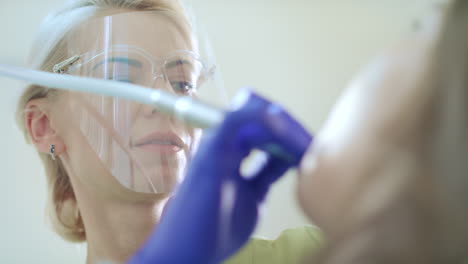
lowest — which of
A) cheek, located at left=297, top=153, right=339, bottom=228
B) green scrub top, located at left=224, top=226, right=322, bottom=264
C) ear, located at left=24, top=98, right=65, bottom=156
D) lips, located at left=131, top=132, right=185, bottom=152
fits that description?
green scrub top, located at left=224, top=226, right=322, bottom=264

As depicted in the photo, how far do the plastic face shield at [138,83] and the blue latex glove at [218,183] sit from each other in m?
0.38

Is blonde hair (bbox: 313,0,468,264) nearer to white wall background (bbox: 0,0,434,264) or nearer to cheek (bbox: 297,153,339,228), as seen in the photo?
cheek (bbox: 297,153,339,228)

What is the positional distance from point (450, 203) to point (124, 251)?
2.34ft

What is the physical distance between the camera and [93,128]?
0.82 metres

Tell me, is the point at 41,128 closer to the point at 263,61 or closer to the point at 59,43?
the point at 59,43

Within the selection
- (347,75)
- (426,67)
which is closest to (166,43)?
(347,75)

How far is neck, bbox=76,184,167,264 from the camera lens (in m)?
0.88

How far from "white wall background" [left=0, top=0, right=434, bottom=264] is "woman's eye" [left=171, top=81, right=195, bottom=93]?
28 cm

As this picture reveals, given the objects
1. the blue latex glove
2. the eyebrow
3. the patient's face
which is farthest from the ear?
the patient's face

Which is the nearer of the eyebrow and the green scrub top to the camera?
the eyebrow

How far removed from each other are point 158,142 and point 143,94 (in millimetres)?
223

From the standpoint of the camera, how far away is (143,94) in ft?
1.91

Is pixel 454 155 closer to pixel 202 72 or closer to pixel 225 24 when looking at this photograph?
pixel 202 72

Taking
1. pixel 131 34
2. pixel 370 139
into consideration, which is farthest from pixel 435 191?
pixel 131 34
